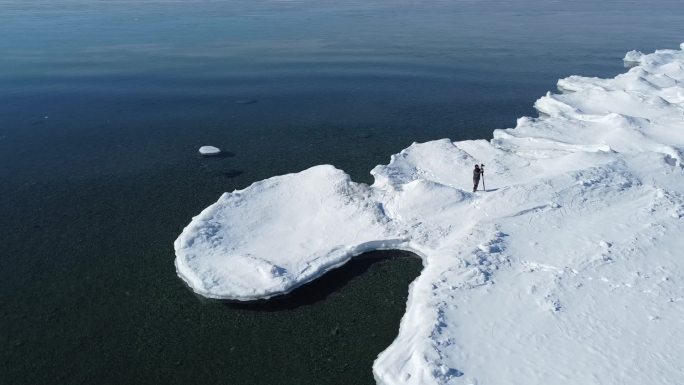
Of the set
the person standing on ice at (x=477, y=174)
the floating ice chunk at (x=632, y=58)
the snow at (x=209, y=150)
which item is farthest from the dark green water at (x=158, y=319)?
the floating ice chunk at (x=632, y=58)

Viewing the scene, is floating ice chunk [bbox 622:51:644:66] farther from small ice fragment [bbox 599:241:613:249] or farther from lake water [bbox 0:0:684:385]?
small ice fragment [bbox 599:241:613:249]

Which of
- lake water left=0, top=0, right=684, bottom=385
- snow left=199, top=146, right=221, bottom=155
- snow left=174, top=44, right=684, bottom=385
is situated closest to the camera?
snow left=174, top=44, right=684, bottom=385

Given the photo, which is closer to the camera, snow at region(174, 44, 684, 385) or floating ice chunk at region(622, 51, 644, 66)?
snow at region(174, 44, 684, 385)

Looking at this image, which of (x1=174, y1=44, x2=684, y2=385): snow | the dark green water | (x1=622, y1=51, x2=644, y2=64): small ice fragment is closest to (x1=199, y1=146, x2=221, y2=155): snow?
(x1=174, y1=44, x2=684, y2=385): snow

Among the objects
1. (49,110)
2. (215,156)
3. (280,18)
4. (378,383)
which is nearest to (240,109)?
(215,156)

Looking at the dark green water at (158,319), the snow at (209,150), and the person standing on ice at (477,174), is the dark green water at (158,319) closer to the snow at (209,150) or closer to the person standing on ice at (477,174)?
the person standing on ice at (477,174)

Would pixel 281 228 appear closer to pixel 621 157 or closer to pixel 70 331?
pixel 70 331

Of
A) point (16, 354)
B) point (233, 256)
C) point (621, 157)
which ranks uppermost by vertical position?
point (621, 157)
